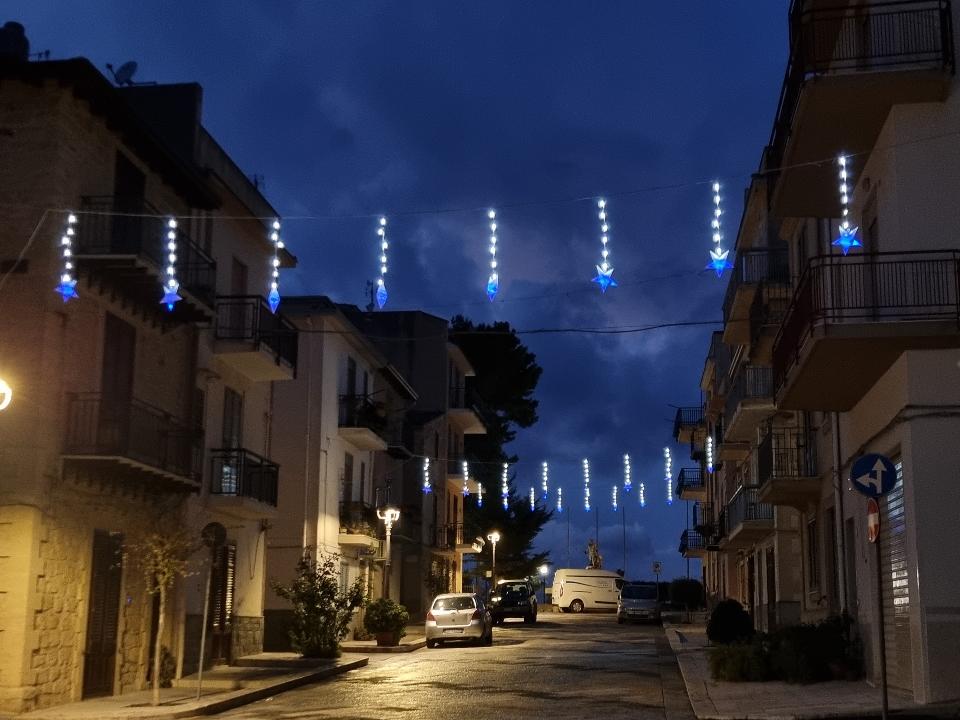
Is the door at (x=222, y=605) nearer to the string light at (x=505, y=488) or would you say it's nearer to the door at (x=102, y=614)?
the door at (x=102, y=614)

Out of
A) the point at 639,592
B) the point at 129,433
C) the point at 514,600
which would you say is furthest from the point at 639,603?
the point at 129,433

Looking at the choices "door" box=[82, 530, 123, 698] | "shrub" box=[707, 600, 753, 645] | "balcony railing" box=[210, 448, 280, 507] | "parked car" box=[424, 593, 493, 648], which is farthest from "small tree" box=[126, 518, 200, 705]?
"parked car" box=[424, 593, 493, 648]

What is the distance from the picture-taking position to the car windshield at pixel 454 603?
3353cm

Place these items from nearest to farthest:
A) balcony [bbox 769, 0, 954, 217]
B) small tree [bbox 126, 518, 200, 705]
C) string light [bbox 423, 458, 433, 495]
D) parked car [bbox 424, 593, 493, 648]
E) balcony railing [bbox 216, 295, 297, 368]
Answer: balcony [bbox 769, 0, 954, 217] < small tree [bbox 126, 518, 200, 705] < balcony railing [bbox 216, 295, 297, 368] < parked car [bbox 424, 593, 493, 648] < string light [bbox 423, 458, 433, 495]

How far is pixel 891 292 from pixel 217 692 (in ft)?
39.7

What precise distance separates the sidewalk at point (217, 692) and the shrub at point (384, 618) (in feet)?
15.2

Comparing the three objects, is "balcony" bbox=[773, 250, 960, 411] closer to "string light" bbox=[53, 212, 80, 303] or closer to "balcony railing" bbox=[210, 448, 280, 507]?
"string light" bbox=[53, 212, 80, 303]

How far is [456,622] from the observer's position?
3322cm

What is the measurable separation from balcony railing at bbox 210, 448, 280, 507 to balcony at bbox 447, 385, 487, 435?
94.6 feet

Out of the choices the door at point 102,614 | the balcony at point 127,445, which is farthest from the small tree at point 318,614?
the door at point 102,614

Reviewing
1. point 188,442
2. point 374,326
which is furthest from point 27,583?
point 374,326

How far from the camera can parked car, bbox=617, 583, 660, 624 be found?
5244 centimetres

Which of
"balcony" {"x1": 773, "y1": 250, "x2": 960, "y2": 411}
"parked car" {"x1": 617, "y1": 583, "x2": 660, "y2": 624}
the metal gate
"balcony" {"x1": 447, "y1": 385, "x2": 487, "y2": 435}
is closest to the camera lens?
"balcony" {"x1": 773, "y1": 250, "x2": 960, "y2": 411}

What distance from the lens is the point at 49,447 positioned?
18250mm
